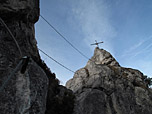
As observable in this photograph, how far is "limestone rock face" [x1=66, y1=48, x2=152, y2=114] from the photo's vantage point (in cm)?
1475

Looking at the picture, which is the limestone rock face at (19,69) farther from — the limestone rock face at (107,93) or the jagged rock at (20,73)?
the limestone rock face at (107,93)

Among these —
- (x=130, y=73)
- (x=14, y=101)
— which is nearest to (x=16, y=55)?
(x=14, y=101)

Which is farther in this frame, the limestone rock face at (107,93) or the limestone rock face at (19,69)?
the limestone rock face at (107,93)

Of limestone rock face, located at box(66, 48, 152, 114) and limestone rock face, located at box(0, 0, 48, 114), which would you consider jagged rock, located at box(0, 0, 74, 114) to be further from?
limestone rock face, located at box(66, 48, 152, 114)

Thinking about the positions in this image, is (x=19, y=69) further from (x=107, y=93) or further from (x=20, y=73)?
(x=107, y=93)

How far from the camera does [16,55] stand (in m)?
7.86

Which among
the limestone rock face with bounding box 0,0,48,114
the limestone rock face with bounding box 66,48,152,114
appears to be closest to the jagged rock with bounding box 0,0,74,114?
the limestone rock face with bounding box 0,0,48,114

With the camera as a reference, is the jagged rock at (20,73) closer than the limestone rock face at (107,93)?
Yes

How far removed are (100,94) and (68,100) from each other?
18.8 feet

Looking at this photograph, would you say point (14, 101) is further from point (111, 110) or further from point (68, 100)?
point (111, 110)

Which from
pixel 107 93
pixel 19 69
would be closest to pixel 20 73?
pixel 19 69

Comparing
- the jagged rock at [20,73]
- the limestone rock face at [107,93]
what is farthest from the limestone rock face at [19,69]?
the limestone rock face at [107,93]

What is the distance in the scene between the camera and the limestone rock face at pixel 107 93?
581 inches

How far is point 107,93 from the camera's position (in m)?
17.5
